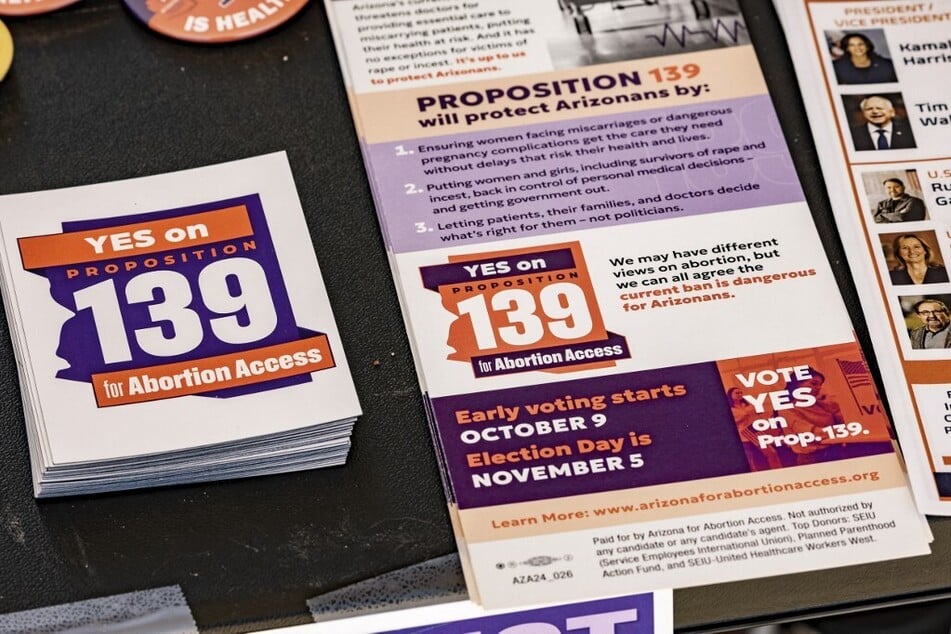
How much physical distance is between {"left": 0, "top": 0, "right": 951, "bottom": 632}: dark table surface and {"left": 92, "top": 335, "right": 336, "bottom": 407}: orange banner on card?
0.04m

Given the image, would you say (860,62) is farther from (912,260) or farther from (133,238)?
(133,238)

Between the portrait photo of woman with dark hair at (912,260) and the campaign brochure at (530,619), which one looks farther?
the portrait photo of woman with dark hair at (912,260)

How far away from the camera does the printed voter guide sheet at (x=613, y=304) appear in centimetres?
60

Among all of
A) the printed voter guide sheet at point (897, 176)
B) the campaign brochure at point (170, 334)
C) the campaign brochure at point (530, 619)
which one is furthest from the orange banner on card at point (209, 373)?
the printed voter guide sheet at point (897, 176)

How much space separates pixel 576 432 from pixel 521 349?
0.20ft

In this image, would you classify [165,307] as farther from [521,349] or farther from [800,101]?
[800,101]

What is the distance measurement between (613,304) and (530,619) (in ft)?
0.62

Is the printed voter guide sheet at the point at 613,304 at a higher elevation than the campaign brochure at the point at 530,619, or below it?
higher

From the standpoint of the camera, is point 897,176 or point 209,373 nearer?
point 209,373

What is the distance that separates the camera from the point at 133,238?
67 centimetres

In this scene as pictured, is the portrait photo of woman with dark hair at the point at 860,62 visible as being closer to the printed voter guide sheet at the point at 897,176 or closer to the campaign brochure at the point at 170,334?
the printed voter guide sheet at the point at 897,176

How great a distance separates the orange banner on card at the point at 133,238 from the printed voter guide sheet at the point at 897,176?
38cm

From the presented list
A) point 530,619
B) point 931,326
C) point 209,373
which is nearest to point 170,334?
point 209,373

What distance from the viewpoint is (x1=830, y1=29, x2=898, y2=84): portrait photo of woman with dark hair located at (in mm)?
779
